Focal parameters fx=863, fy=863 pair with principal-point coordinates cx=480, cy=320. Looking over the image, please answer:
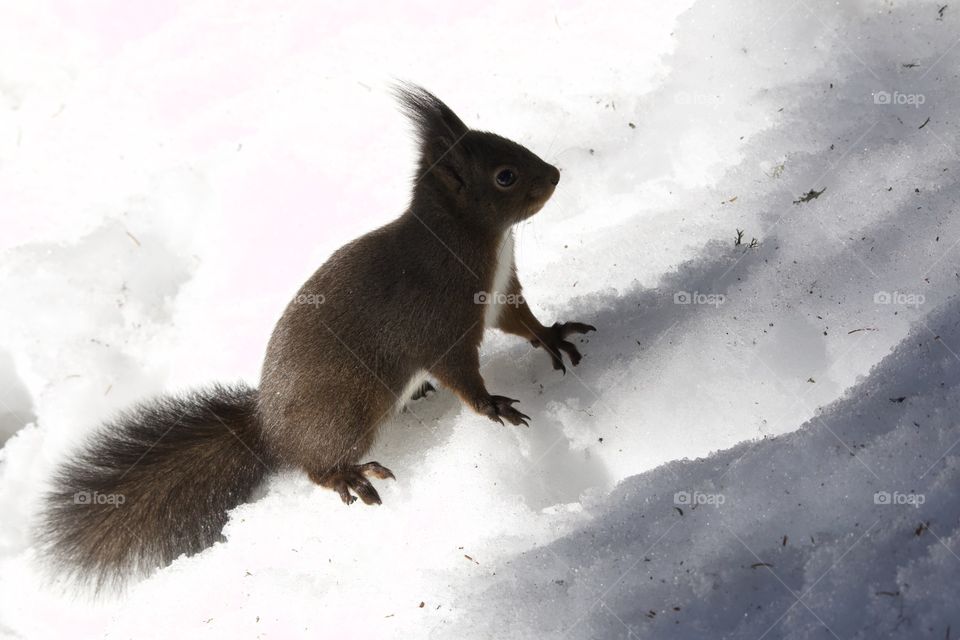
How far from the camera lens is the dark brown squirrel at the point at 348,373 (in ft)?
9.96

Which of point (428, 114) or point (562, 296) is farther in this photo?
point (562, 296)

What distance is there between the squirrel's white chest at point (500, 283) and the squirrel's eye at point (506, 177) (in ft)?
0.68

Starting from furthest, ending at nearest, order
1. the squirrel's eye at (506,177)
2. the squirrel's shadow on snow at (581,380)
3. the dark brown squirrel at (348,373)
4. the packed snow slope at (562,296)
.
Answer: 1. the squirrel's eye at (506,177)
2. the dark brown squirrel at (348,373)
3. the squirrel's shadow on snow at (581,380)
4. the packed snow slope at (562,296)

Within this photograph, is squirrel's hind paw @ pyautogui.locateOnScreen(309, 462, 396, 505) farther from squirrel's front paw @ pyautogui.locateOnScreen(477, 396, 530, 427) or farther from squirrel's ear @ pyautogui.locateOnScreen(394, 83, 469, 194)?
squirrel's ear @ pyautogui.locateOnScreen(394, 83, 469, 194)

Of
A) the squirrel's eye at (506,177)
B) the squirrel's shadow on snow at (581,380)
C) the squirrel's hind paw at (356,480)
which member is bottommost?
the squirrel's shadow on snow at (581,380)

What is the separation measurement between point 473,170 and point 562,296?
680mm

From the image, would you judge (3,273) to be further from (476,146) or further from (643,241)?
(643,241)

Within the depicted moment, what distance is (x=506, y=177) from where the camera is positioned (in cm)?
316

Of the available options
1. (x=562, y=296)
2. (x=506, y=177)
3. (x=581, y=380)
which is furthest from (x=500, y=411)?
(x=506, y=177)

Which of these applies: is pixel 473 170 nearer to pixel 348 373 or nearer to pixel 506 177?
pixel 506 177

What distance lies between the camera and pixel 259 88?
4953 mm

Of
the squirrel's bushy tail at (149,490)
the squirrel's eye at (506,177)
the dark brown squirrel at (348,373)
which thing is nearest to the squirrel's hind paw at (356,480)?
the dark brown squirrel at (348,373)

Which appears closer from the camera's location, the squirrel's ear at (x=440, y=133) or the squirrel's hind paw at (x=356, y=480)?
the squirrel's hind paw at (x=356, y=480)

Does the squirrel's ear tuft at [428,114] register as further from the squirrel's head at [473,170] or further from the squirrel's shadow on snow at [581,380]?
the squirrel's shadow on snow at [581,380]
